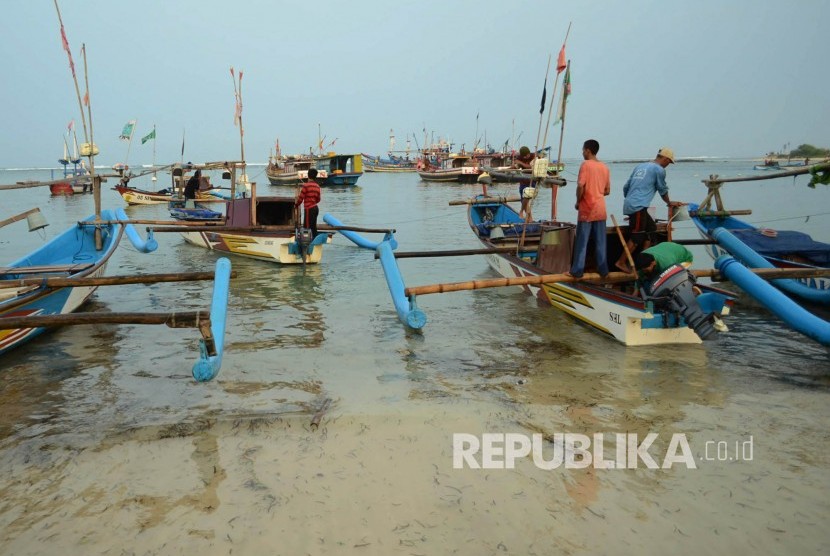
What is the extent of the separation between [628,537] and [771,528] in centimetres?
98

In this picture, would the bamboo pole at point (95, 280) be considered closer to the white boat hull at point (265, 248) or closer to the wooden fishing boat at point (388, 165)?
the white boat hull at point (265, 248)

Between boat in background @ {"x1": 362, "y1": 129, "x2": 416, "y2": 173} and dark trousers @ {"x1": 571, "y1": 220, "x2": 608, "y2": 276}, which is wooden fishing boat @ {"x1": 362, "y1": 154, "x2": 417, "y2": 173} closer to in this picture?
boat in background @ {"x1": 362, "y1": 129, "x2": 416, "y2": 173}

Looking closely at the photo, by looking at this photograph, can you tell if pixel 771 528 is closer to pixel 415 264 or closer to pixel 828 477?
pixel 828 477

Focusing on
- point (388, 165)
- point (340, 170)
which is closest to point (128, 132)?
point (340, 170)

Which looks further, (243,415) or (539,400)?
(539,400)

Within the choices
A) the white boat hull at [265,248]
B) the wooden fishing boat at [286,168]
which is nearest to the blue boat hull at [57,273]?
the white boat hull at [265,248]

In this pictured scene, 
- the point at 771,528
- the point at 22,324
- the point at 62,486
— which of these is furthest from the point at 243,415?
the point at 771,528

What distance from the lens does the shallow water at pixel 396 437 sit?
3.51m

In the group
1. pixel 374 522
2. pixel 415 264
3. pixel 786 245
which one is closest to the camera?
pixel 374 522

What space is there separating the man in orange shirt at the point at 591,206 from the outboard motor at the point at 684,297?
1080mm

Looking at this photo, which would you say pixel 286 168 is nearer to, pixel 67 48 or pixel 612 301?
pixel 67 48

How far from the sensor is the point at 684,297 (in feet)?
19.8

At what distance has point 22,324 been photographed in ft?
16.5

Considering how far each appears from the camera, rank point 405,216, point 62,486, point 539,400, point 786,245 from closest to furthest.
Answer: point 62,486 < point 539,400 < point 786,245 < point 405,216
